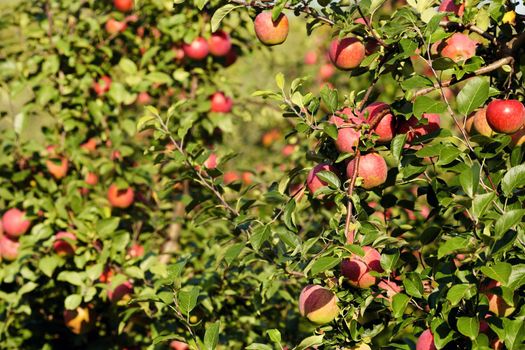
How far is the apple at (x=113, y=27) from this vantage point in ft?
9.66

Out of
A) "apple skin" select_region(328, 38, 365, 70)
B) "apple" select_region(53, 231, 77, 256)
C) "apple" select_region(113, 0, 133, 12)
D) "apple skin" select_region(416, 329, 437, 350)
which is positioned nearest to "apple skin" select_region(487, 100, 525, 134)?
"apple skin" select_region(328, 38, 365, 70)

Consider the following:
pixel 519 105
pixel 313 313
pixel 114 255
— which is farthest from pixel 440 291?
pixel 114 255

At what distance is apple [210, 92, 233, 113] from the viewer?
3010mm

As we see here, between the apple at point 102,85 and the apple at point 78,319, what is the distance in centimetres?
92

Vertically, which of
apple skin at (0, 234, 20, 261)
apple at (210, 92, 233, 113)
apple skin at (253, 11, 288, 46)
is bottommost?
apple skin at (0, 234, 20, 261)

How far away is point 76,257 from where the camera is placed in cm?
233

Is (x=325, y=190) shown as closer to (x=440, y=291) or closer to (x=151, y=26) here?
(x=440, y=291)

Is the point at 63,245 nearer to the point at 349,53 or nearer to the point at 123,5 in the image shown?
the point at 123,5

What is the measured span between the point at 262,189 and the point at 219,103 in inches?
17.3

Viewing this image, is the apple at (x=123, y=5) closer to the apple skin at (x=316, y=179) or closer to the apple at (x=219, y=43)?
the apple at (x=219, y=43)

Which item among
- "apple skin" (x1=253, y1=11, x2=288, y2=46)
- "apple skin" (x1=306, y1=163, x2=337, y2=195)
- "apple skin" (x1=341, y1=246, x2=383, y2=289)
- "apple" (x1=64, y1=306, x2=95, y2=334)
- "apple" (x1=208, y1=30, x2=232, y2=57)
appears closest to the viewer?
"apple skin" (x1=341, y1=246, x2=383, y2=289)

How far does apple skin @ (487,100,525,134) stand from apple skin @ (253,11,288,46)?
0.55m

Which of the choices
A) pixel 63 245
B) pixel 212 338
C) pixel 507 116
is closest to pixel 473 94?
pixel 507 116

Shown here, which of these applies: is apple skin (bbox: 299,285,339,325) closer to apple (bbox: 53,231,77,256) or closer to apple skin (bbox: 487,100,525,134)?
apple skin (bbox: 487,100,525,134)
